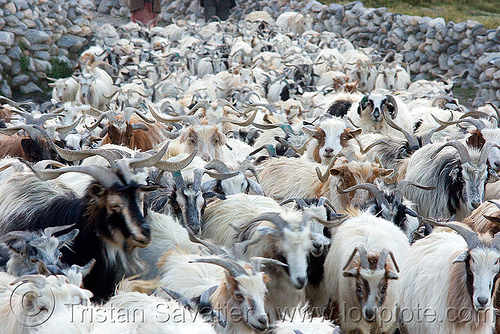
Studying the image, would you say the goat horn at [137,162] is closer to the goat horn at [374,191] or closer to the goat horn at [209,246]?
the goat horn at [209,246]

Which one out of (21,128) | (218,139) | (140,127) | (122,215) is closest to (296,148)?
(218,139)

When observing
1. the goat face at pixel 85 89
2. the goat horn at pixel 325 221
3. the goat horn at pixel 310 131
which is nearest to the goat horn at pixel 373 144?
the goat horn at pixel 310 131

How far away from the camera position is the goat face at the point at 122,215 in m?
4.22

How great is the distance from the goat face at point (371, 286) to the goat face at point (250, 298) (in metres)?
0.84

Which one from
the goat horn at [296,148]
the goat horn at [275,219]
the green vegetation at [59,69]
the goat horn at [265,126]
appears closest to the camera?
the goat horn at [275,219]

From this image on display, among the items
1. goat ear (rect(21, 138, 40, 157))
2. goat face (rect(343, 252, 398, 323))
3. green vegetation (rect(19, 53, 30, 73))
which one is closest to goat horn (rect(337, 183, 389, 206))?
goat face (rect(343, 252, 398, 323))

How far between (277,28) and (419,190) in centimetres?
1849

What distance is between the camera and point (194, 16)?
30.1 meters

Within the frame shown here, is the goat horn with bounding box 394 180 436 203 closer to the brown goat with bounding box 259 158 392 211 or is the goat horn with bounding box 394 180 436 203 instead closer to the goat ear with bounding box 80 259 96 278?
the brown goat with bounding box 259 158 392 211

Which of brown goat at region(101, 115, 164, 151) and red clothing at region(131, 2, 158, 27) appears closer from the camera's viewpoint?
brown goat at region(101, 115, 164, 151)

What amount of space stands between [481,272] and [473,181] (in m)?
2.15

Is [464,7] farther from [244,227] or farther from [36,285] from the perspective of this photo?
[36,285]

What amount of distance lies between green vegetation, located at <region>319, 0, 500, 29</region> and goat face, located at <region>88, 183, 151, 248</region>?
17129 mm

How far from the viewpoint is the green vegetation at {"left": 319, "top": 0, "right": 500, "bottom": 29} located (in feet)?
67.2
